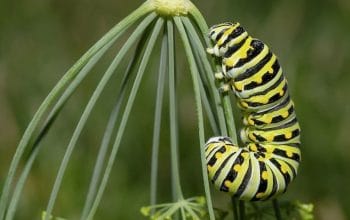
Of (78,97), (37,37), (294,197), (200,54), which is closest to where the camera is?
(200,54)

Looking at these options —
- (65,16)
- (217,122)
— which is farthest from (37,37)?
(217,122)

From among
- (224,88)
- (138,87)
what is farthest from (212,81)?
(138,87)

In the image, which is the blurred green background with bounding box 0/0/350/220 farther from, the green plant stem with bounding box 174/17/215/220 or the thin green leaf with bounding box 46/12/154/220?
the green plant stem with bounding box 174/17/215/220

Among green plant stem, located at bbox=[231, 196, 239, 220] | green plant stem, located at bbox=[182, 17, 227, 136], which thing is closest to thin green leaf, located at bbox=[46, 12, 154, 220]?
green plant stem, located at bbox=[182, 17, 227, 136]

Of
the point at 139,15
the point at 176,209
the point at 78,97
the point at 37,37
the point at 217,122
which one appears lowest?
the point at 176,209

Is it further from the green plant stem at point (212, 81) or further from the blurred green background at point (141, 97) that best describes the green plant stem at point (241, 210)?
the blurred green background at point (141, 97)

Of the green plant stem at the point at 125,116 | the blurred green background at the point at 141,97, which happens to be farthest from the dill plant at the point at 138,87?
the blurred green background at the point at 141,97

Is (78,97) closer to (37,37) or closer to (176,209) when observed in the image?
(37,37)
